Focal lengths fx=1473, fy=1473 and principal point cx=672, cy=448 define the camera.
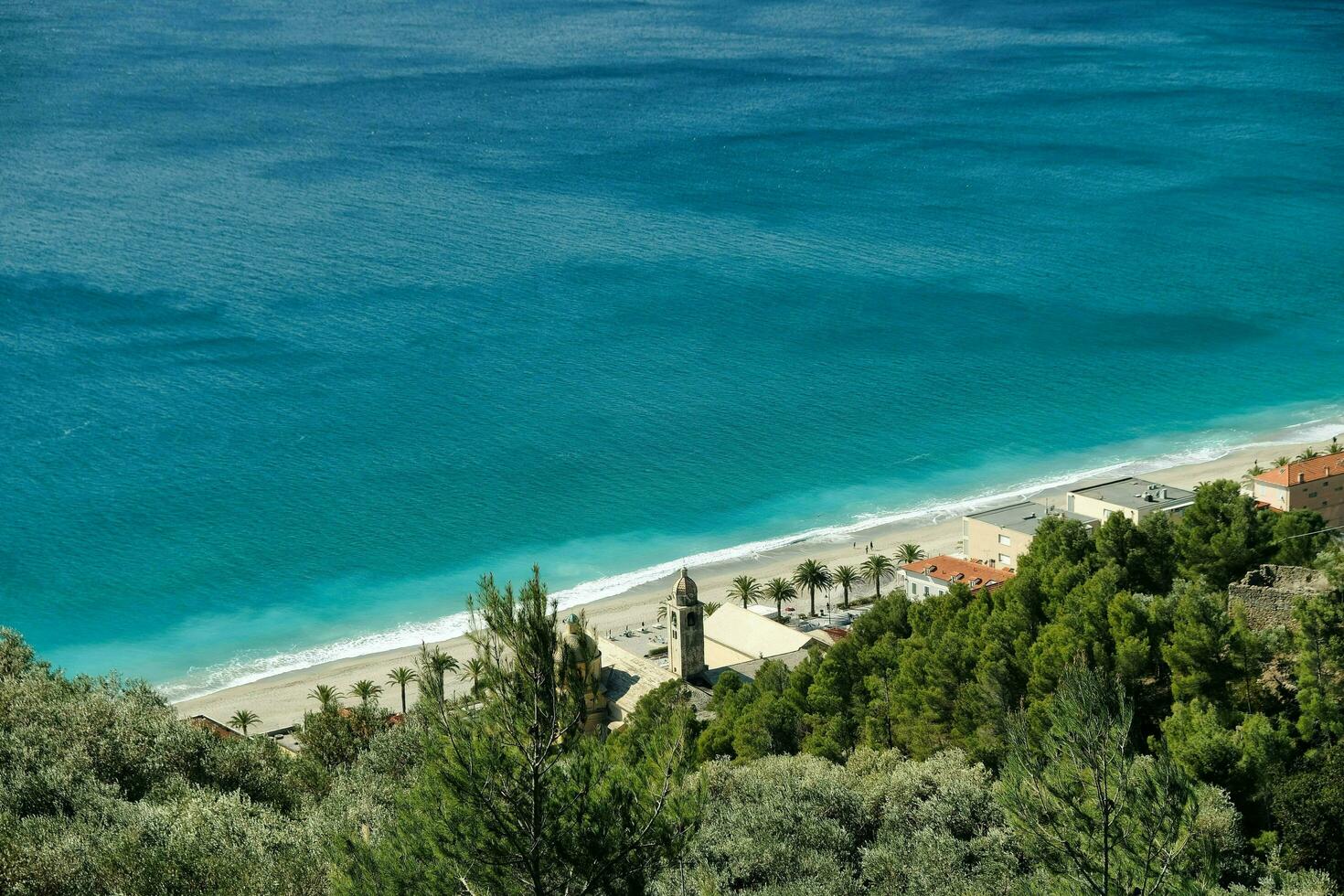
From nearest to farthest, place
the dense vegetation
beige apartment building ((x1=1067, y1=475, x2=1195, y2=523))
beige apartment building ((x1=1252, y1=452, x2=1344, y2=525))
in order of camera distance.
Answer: the dense vegetation, beige apartment building ((x1=1252, y1=452, x2=1344, y2=525)), beige apartment building ((x1=1067, y1=475, x2=1195, y2=523))

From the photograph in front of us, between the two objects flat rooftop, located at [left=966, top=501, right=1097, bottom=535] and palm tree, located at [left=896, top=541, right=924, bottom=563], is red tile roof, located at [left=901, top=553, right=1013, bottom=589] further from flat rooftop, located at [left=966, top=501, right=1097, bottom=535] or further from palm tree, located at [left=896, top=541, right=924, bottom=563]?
flat rooftop, located at [left=966, top=501, right=1097, bottom=535]

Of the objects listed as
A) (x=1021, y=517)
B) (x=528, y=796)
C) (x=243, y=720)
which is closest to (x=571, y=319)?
(x=1021, y=517)

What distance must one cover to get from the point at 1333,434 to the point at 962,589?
39.4 m

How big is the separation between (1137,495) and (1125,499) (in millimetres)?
933

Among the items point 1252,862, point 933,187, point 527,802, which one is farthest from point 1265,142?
point 527,802

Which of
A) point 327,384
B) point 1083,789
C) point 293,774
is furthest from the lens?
point 327,384

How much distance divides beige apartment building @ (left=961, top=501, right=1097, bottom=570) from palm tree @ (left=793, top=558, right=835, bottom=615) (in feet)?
16.7

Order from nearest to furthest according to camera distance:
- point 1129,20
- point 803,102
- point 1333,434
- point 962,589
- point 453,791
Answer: point 453,791 < point 962,589 < point 1333,434 < point 803,102 < point 1129,20

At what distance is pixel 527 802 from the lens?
46.4ft

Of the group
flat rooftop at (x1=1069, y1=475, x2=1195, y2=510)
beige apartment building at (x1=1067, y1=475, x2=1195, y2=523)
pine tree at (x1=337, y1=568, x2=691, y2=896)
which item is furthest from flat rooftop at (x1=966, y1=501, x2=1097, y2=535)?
pine tree at (x1=337, y1=568, x2=691, y2=896)

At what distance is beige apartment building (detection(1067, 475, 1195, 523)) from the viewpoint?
158 ft

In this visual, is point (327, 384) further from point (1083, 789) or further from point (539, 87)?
point (539, 87)

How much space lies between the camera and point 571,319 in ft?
268

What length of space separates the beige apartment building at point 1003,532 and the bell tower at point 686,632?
14.7 metres
